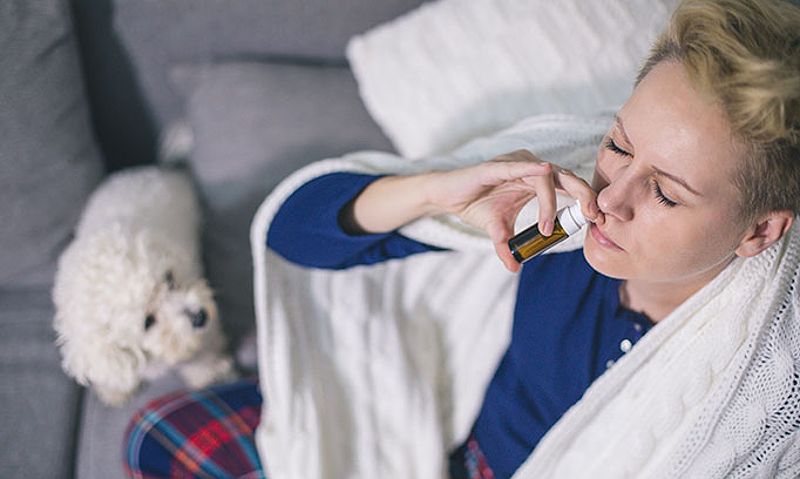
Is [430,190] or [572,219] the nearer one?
[572,219]

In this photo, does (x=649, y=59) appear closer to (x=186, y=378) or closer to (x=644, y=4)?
(x=644, y=4)

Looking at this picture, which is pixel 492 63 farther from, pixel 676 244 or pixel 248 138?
pixel 676 244

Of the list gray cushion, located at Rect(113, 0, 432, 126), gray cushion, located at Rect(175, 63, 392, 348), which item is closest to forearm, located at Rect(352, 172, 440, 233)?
gray cushion, located at Rect(175, 63, 392, 348)

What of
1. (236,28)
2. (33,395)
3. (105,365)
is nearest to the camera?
(105,365)

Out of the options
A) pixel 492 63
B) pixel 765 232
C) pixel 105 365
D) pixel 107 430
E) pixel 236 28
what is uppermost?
pixel 236 28

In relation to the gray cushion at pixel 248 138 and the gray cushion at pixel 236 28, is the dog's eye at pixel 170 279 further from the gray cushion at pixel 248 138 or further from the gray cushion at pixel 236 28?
the gray cushion at pixel 236 28

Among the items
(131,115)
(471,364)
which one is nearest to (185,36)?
(131,115)

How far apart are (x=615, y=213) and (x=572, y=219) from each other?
0.06 metres

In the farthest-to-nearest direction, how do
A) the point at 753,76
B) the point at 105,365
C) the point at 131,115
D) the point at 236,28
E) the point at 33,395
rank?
the point at 131,115
the point at 236,28
the point at 33,395
the point at 105,365
the point at 753,76

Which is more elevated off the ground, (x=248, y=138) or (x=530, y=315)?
(x=248, y=138)

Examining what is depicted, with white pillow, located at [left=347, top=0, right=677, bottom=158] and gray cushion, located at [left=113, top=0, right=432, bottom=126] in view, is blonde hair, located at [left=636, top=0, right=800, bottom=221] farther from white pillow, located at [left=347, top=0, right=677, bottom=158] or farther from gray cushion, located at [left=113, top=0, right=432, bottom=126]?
gray cushion, located at [left=113, top=0, right=432, bottom=126]

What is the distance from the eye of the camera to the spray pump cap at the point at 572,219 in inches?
31.0

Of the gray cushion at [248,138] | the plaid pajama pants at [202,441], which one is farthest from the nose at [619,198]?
the gray cushion at [248,138]

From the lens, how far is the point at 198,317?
1.19 metres
